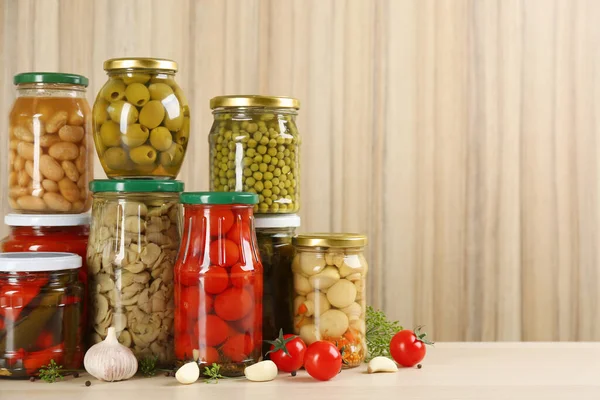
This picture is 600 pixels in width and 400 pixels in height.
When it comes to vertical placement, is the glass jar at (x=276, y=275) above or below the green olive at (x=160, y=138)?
below

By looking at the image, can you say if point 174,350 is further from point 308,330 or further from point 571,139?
point 571,139

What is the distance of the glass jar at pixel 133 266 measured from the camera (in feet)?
3.35

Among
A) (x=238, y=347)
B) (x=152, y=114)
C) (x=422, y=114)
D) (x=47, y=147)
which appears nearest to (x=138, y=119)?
(x=152, y=114)

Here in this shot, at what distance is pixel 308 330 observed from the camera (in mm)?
1069

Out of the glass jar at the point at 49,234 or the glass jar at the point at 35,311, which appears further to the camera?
the glass jar at the point at 49,234

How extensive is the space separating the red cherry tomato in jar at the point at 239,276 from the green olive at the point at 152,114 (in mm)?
237

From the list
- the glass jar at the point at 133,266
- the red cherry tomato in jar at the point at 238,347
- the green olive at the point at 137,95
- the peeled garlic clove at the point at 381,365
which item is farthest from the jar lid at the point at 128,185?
the peeled garlic clove at the point at 381,365

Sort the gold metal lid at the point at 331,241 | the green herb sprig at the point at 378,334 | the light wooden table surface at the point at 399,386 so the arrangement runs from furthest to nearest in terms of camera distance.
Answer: the green herb sprig at the point at 378,334 → the gold metal lid at the point at 331,241 → the light wooden table surface at the point at 399,386

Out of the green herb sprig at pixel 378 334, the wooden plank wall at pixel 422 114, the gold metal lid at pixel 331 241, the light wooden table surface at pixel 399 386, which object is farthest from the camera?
the wooden plank wall at pixel 422 114

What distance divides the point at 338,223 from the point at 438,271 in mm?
239

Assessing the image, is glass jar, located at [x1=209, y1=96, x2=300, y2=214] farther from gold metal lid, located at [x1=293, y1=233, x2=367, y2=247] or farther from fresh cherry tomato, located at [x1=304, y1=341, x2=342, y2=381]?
fresh cherry tomato, located at [x1=304, y1=341, x2=342, y2=381]

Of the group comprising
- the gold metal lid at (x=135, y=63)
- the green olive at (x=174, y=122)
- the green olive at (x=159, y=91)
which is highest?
the gold metal lid at (x=135, y=63)

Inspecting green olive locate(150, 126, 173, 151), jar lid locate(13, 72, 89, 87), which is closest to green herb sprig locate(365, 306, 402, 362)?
green olive locate(150, 126, 173, 151)

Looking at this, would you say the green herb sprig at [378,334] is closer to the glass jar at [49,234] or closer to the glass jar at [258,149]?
the glass jar at [258,149]
